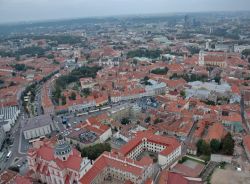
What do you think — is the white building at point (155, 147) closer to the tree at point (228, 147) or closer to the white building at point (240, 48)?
the tree at point (228, 147)

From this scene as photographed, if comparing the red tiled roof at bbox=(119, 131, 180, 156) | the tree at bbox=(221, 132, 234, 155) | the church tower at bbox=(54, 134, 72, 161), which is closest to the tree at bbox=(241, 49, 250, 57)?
the tree at bbox=(221, 132, 234, 155)

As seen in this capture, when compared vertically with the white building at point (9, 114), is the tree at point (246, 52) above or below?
above

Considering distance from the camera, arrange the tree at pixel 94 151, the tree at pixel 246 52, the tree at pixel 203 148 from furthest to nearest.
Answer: the tree at pixel 246 52 → the tree at pixel 203 148 → the tree at pixel 94 151

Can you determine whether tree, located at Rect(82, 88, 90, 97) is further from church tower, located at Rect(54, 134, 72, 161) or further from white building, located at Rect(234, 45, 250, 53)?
white building, located at Rect(234, 45, 250, 53)

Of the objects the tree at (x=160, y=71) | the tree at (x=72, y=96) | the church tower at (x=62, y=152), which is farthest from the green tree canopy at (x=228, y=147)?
the tree at (x=160, y=71)

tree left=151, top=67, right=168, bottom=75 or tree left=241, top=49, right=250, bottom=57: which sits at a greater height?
tree left=241, top=49, right=250, bottom=57

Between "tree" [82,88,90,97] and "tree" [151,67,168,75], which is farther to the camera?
"tree" [151,67,168,75]

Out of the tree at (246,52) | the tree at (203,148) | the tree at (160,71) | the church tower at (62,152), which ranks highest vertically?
the tree at (246,52)

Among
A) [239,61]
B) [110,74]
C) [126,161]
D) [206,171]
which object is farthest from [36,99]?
[239,61]

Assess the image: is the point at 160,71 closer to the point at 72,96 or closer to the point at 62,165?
the point at 72,96

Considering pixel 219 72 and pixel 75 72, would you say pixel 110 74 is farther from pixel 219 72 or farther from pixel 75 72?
pixel 219 72

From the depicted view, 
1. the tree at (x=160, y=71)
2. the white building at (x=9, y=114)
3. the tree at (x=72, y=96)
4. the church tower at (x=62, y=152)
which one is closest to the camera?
the church tower at (x=62, y=152)
